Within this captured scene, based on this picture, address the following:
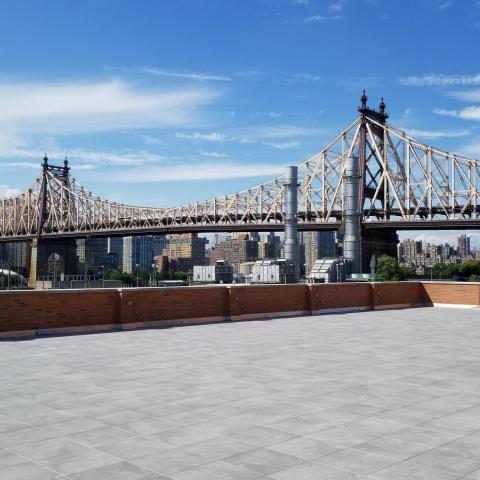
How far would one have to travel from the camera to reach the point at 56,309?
1648 cm

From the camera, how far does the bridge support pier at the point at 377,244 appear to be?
71.7m

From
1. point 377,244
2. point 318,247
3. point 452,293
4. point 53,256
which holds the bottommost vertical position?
point 452,293

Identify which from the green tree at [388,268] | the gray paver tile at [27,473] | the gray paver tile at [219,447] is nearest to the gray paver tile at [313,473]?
the gray paver tile at [219,447]

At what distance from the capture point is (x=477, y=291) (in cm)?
2723

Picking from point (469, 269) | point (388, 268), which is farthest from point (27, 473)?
point (469, 269)

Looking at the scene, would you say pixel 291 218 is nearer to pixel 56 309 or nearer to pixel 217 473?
pixel 56 309

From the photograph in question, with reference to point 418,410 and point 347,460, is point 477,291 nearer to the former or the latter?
point 418,410

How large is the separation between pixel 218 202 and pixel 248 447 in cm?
9026

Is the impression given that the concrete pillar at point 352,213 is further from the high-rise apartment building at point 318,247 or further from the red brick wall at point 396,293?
the high-rise apartment building at point 318,247

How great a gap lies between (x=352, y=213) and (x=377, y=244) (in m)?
21.1

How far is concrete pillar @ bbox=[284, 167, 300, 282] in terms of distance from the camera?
177ft

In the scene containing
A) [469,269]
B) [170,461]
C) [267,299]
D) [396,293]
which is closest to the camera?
[170,461]

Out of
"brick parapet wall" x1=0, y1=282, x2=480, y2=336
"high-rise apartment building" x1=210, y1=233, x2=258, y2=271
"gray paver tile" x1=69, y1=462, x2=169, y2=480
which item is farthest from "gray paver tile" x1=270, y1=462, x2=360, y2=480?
"high-rise apartment building" x1=210, y1=233, x2=258, y2=271

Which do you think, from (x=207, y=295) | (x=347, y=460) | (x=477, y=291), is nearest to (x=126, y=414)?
(x=347, y=460)
